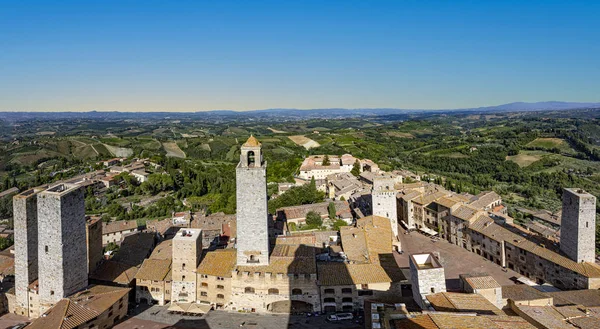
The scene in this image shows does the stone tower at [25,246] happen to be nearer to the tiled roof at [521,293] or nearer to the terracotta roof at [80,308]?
the terracotta roof at [80,308]

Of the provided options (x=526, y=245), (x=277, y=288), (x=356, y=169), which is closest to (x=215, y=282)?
(x=277, y=288)

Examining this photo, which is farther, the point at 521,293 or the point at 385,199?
the point at 385,199

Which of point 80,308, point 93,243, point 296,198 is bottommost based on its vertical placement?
point 80,308

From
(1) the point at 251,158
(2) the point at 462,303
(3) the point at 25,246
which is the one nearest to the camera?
(2) the point at 462,303

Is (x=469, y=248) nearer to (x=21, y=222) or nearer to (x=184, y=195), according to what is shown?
(x=21, y=222)

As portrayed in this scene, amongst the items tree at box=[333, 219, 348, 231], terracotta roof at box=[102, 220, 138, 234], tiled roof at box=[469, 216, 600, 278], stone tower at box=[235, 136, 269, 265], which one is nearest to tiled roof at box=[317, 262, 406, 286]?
stone tower at box=[235, 136, 269, 265]

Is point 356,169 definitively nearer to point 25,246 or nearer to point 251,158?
point 251,158
